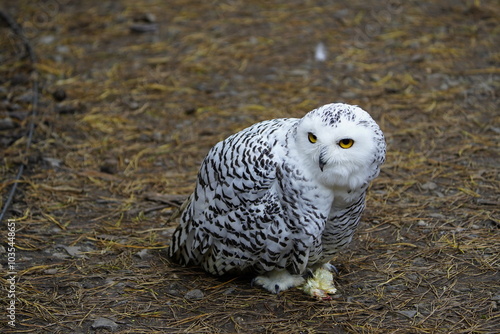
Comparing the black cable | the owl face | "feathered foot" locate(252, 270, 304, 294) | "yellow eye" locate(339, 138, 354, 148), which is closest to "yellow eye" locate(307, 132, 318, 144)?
the owl face

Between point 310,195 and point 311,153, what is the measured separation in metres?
0.23

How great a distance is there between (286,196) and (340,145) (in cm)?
42

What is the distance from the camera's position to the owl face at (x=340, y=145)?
332 centimetres

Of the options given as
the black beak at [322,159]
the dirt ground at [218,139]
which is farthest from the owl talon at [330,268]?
the black beak at [322,159]

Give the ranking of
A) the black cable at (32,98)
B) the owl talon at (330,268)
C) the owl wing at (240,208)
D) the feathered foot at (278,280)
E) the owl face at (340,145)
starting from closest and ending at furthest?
1. the owl face at (340,145)
2. the owl wing at (240,208)
3. the feathered foot at (278,280)
4. the owl talon at (330,268)
5. the black cable at (32,98)

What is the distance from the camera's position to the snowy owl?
336 centimetres

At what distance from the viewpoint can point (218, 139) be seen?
5883mm

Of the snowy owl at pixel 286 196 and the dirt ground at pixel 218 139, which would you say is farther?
the dirt ground at pixel 218 139

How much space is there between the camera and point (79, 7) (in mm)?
8484

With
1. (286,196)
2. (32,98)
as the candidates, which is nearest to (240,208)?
(286,196)

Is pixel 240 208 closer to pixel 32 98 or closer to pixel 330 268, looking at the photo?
pixel 330 268

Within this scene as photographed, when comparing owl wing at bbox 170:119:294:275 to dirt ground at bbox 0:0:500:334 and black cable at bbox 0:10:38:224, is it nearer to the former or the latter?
dirt ground at bbox 0:0:500:334

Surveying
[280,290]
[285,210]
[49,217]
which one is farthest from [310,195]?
[49,217]

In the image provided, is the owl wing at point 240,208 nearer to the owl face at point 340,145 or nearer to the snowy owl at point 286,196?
the snowy owl at point 286,196
